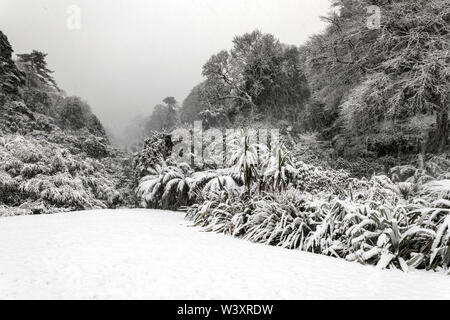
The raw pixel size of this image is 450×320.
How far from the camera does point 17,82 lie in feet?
44.9

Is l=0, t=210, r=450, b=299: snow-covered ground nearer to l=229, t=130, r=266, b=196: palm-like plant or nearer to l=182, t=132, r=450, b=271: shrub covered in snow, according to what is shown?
l=182, t=132, r=450, b=271: shrub covered in snow

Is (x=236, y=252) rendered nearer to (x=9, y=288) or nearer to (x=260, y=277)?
(x=260, y=277)

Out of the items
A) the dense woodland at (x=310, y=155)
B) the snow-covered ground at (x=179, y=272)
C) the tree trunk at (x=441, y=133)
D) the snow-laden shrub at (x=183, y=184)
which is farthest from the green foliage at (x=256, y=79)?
the snow-covered ground at (x=179, y=272)

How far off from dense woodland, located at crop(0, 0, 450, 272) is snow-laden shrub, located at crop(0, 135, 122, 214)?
4 cm

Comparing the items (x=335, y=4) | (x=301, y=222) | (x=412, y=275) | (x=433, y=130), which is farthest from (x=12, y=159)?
(x=433, y=130)

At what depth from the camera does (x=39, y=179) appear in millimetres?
8969

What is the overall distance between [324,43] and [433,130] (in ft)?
17.9

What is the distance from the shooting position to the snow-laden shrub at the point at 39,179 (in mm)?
8852

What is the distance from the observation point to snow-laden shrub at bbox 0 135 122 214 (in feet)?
29.0

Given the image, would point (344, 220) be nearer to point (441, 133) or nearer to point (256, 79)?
point (441, 133)

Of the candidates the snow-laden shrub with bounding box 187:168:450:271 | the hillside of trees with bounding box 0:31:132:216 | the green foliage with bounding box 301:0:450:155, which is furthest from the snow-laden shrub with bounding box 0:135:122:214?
the green foliage with bounding box 301:0:450:155

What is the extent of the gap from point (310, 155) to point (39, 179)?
31.7 feet

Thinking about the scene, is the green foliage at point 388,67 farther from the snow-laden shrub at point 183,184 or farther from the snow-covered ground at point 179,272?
the snow-covered ground at point 179,272

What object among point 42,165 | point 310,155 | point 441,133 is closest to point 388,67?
point 441,133
